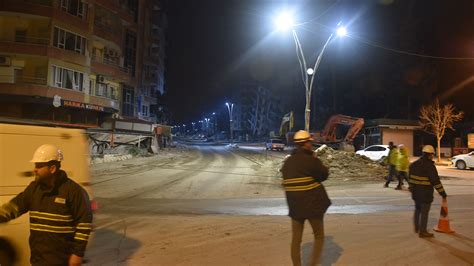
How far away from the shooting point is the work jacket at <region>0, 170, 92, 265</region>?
383 cm

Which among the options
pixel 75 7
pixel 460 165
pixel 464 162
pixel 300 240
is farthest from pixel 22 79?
pixel 300 240

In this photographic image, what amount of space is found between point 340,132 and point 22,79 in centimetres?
3039

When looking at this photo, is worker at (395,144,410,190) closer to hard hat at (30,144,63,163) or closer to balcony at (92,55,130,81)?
hard hat at (30,144,63,163)

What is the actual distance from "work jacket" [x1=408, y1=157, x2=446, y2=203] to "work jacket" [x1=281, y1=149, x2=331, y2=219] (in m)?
3.69

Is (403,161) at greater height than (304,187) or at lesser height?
greater

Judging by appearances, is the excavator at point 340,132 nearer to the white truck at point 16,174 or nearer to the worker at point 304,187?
the worker at point 304,187

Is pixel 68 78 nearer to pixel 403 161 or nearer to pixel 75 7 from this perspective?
pixel 75 7

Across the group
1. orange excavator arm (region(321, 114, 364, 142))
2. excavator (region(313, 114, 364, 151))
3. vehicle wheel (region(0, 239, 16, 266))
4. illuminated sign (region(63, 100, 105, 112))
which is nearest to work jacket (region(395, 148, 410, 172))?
vehicle wheel (region(0, 239, 16, 266))

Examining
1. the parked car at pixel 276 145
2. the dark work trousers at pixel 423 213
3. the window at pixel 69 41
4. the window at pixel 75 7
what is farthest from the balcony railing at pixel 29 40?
the dark work trousers at pixel 423 213

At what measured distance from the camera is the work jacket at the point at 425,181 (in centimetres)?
852

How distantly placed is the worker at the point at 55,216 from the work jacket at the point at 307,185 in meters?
2.61

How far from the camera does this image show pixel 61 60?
39.6m

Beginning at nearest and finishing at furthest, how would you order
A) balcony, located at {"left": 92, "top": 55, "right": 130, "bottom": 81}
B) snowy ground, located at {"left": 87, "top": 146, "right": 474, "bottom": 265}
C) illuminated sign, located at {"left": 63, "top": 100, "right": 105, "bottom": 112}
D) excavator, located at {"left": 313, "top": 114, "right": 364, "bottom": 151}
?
snowy ground, located at {"left": 87, "top": 146, "right": 474, "bottom": 265} < illuminated sign, located at {"left": 63, "top": 100, "right": 105, "bottom": 112} < excavator, located at {"left": 313, "top": 114, "right": 364, "bottom": 151} < balcony, located at {"left": 92, "top": 55, "right": 130, "bottom": 81}

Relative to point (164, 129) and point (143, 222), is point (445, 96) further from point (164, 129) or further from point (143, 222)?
point (143, 222)
